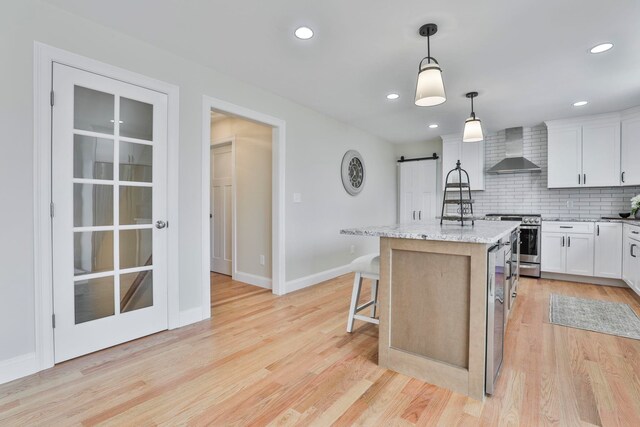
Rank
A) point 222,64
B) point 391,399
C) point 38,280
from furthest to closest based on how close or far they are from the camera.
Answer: point 222,64, point 38,280, point 391,399

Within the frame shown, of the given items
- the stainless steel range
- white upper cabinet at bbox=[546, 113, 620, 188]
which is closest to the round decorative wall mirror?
the stainless steel range

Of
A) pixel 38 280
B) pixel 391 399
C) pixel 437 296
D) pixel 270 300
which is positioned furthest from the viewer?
pixel 270 300

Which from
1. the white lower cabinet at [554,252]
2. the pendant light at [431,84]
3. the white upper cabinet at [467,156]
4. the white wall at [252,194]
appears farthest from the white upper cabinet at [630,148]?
the white wall at [252,194]

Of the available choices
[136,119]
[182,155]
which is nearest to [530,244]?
[182,155]

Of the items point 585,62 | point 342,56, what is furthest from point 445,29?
point 585,62

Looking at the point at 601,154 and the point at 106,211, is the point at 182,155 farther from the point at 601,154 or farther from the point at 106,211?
the point at 601,154

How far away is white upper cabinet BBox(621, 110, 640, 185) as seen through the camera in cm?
406

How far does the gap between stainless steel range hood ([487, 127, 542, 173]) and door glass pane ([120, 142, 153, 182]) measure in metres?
4.98

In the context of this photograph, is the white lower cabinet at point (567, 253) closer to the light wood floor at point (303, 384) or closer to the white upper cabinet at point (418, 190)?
the white upper cabinet at point (418, 190)

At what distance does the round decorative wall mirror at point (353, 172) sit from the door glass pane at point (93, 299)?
10.8 feet

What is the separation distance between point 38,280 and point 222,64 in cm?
221

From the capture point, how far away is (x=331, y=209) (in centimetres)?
455

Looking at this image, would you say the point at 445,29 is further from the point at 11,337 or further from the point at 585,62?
the point at 11,337

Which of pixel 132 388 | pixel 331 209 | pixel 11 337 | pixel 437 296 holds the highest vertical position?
pixel 331 209
